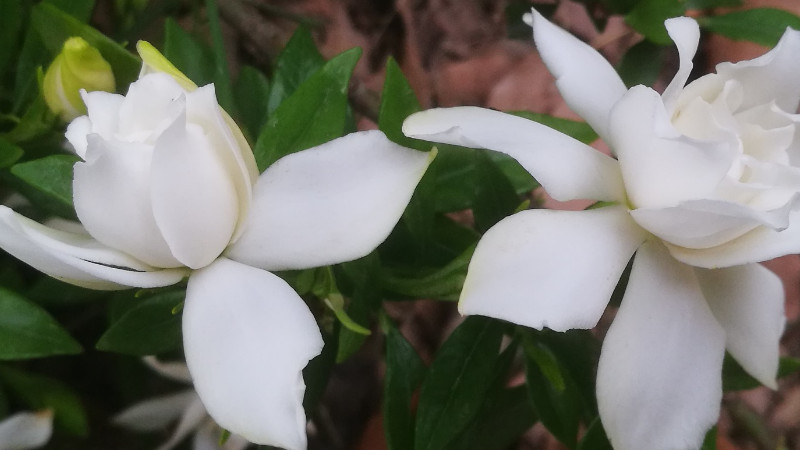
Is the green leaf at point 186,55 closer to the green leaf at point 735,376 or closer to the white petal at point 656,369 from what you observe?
the white petal at point 656,369

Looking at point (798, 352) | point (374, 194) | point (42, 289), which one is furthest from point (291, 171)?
point (798, 352)

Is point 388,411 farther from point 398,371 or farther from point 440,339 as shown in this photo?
point 440,339

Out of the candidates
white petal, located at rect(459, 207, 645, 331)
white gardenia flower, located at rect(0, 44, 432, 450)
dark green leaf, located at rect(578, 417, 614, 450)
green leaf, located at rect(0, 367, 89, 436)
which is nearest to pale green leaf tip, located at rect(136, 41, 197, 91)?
white gardenia flower, located at rect(0, 44, 432, 450)

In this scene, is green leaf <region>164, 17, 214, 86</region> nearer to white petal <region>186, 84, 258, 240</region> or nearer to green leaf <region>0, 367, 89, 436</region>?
white petal <region>186, 84, 258, 240</region>

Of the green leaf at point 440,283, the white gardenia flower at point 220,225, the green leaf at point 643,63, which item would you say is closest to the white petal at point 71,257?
the white gardenia flower at point 220,225

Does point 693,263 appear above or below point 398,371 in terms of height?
above

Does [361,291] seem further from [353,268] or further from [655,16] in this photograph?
[655,16]
